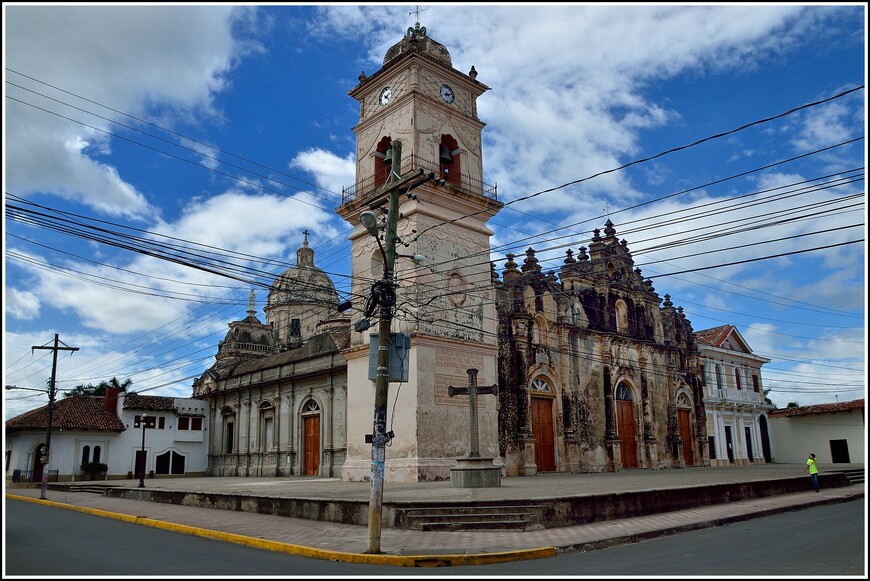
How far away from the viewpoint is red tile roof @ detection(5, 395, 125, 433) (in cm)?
3938

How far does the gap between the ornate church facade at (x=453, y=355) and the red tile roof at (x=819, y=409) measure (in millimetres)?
8839

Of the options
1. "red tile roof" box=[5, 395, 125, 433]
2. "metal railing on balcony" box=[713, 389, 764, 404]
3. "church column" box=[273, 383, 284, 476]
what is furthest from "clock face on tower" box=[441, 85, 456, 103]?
"red tile roof" box=[5, 395, 125, 433]

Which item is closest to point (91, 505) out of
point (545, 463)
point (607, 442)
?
point (545, 463)

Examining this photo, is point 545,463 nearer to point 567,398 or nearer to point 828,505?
point 567,398

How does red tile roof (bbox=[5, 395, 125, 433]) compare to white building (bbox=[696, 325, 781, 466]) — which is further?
white building (bbox=[696, 325, 781, 466])

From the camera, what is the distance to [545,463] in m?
31.2

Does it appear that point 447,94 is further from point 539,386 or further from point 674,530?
point 674,530

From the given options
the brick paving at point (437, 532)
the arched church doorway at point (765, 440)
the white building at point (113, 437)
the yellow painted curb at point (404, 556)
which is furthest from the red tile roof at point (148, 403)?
the arched church doorway at point (765, 440)

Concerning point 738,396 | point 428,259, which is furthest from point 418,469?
point 738,396

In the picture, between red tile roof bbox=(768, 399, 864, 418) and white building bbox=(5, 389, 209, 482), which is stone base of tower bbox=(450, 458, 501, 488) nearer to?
white building bbox=(5, 389, 209, 482)

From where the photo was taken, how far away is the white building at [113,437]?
129 ft

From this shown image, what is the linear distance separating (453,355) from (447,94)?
10.9m

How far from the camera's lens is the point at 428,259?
83.1 feet

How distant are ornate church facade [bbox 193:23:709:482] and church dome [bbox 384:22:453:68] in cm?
8
